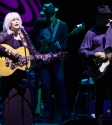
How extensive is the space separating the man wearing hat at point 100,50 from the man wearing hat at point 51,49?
1759mm

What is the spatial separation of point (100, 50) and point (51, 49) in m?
2.11

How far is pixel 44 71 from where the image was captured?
781 centimetres

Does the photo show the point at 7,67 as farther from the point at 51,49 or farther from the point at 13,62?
the point at 51,49

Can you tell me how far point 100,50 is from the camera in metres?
5.80

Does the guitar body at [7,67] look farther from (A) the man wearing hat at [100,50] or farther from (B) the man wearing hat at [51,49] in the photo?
(B) the man wearing hat at [51,49]

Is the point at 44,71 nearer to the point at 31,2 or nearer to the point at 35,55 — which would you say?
the point at 35,55

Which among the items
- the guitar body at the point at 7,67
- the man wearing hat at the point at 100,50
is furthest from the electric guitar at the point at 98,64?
the guitar body at the point at 7,67

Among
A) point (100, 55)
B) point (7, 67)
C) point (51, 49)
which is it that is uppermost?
point (51, 49)

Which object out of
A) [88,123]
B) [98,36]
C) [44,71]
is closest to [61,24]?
Answer: [44,71]

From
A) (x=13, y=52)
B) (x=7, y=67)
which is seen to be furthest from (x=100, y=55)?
(x=7, y=67)

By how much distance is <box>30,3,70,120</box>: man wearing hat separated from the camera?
25.1 feet

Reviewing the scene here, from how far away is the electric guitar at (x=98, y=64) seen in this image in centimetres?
571

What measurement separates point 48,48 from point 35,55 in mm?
1850

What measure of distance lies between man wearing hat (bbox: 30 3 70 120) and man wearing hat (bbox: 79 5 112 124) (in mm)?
1759
